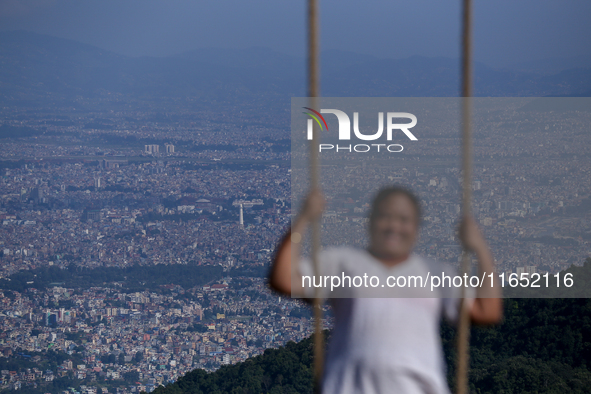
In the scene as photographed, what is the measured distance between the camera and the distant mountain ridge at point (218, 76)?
3859cm

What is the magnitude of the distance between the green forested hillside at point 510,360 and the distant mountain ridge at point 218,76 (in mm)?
22308

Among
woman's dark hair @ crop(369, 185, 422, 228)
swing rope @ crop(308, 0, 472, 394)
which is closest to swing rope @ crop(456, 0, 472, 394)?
swing rope @ crop(308, 0, 472, 394)

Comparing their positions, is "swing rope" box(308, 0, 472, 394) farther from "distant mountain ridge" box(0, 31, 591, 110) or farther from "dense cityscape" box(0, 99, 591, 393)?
"distant mountain ridge" box(0, 31, 591, 110)

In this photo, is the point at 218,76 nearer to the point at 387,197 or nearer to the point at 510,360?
the point at 510,360

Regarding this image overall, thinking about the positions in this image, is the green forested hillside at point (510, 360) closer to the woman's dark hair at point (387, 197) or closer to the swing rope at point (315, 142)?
the swing rope at point (315, 142)

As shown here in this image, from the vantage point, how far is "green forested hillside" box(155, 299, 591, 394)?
1120 centimetres

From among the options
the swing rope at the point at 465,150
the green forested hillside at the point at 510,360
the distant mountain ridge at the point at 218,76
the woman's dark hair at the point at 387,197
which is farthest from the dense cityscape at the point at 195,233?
the woman's dark hair at the point at 387,197

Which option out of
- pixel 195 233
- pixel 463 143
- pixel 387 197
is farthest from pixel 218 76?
pixel 387 197

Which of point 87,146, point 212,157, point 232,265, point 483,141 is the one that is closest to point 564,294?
point 483,141

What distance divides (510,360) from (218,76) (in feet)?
179

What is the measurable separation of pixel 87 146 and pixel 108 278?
20441 mm

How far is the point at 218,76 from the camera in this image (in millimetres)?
63688

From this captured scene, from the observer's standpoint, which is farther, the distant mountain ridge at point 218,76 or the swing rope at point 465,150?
the distant mountain ridge at point 218,76

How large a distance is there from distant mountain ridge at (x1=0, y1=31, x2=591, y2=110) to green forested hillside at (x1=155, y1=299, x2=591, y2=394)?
22308mm
